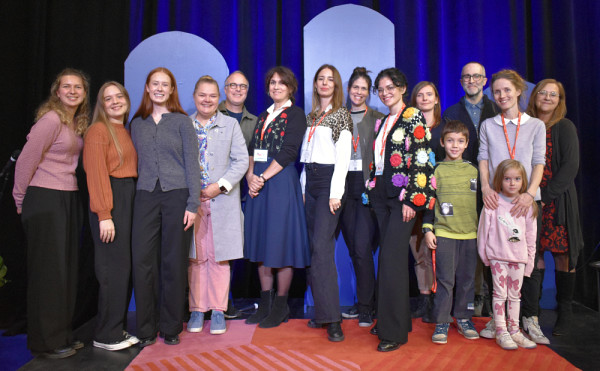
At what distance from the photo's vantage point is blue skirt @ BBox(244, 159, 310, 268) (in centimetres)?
273

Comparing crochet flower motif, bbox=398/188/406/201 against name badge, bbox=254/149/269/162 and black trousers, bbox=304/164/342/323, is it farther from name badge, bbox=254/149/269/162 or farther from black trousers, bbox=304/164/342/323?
name badge, bbox=254/149/269/162

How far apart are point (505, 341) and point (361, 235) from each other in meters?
1.02

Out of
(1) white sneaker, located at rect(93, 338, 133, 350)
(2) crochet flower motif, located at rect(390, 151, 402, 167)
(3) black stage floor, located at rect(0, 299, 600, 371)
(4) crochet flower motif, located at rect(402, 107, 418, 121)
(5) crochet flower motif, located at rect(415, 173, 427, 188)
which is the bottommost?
(3) black stage floor, located at rect(0, 299, 600, 371)

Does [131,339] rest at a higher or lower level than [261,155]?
lower

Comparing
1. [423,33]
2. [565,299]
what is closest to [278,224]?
[565,299]

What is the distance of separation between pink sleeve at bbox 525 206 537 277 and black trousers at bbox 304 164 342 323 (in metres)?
1.11

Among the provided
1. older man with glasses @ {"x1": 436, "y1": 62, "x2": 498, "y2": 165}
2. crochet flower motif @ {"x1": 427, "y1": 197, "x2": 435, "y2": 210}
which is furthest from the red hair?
older man with glasses @ {"x1": 436, "y1": 62, "x2": 498, "y2": 165}

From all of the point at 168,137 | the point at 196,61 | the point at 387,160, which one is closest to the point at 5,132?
the point at 196,61

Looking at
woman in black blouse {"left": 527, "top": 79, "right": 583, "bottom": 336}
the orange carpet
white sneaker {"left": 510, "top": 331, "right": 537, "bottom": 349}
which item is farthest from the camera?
woman in black blouse {"left": 527, "top": 79, "right": 583, "bottom": 336}

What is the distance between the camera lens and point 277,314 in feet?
9.18

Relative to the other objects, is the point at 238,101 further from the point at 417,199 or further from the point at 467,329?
the point at 467,329

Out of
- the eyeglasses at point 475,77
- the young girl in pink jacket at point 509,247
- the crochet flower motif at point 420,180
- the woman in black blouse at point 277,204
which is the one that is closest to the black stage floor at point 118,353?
the young girl in pink jacket at point 509,247

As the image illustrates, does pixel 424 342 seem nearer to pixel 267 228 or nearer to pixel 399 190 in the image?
pixel 399 190

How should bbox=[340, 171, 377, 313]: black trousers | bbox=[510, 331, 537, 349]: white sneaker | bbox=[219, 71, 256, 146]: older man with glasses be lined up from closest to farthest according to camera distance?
bbox=[510, 331, 537, 349]: white sneaker → bbox=[340, 171, 377, 313]: black trousers → bbox=[219, 71, 256, 146]: older man with glasses
